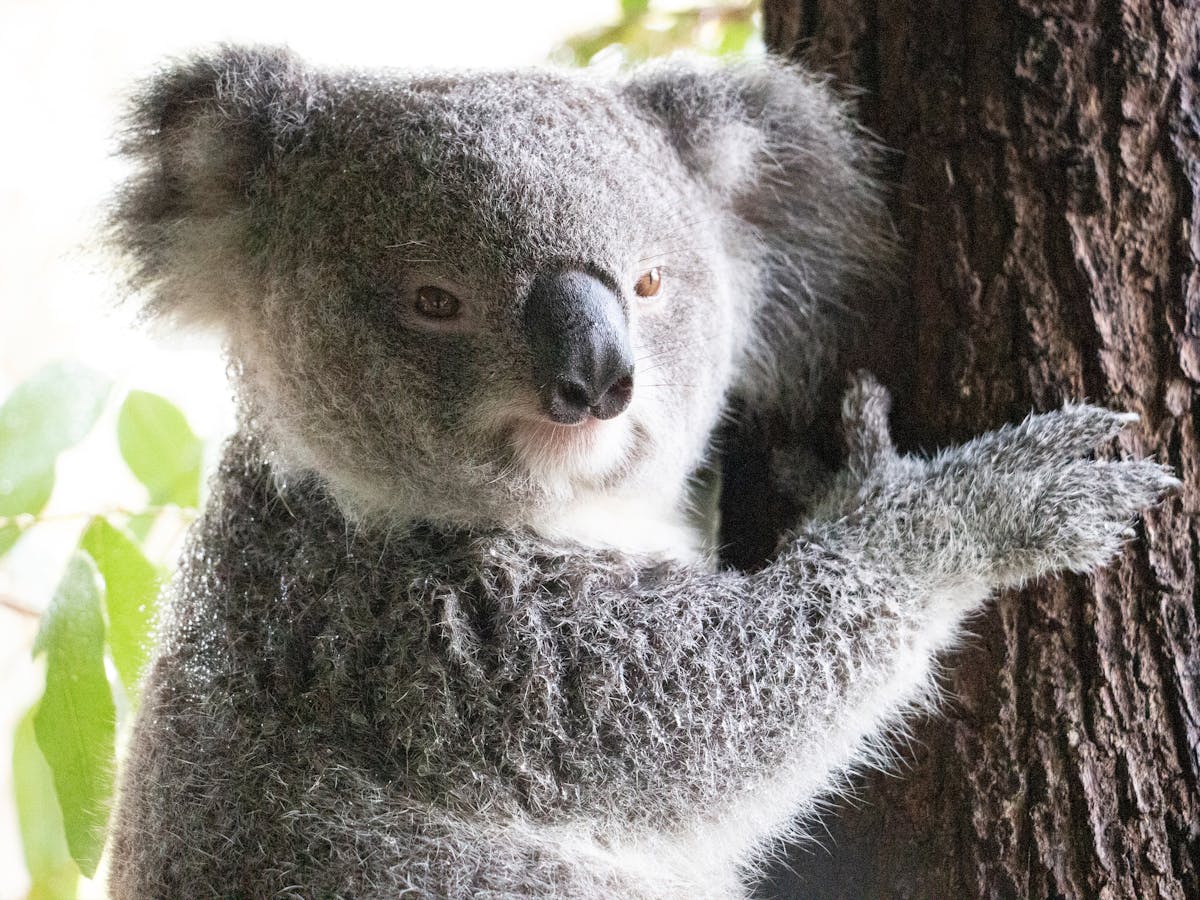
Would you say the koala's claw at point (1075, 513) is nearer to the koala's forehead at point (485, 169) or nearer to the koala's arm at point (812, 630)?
the koala's arm at point (812, 630)

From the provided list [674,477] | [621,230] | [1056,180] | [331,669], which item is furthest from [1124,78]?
[331,669]

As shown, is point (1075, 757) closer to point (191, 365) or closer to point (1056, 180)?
point (1056, 180)

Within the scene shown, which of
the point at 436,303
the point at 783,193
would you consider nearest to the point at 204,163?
the point at 436,303

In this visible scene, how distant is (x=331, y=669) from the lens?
2045 mm

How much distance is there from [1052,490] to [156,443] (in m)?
1.91

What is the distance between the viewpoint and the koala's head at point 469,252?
1892 millimetres

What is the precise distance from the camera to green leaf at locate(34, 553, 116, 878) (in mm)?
2002

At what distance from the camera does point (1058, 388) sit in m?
2.02

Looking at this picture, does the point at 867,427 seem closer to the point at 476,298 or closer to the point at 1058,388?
the point at 1058,388

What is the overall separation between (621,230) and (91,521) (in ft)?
4.08

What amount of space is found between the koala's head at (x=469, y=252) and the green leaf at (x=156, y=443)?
26cm

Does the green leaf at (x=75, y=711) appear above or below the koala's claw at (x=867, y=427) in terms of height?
below

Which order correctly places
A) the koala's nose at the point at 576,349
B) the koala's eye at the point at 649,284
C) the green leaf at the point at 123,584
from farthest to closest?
the green leaf at the point at 123,584 < the koala's eye at the point at 649,284 < the koala's nose at the point at 576,349

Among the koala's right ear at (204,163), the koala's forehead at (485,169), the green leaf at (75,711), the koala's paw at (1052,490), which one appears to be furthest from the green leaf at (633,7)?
the green leaf at (75,711)
